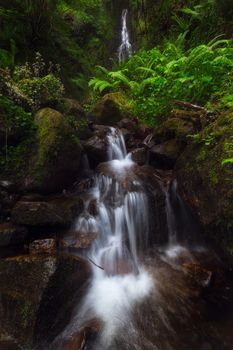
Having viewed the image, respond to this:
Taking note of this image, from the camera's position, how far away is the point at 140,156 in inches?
258

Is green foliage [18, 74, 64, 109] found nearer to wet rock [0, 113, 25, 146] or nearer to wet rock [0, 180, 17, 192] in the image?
wet rock [0, 113, 25, 146]

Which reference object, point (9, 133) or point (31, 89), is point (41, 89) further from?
point (9, 133)

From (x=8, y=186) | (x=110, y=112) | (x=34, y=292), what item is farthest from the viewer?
(x=110, y=112)

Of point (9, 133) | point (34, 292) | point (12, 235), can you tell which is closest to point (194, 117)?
point (9, 133)

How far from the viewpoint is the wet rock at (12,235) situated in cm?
421

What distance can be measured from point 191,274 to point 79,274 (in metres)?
1.61

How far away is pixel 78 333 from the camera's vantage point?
11.0ft

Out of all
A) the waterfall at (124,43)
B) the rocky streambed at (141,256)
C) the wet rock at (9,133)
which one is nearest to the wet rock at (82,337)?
the rocky streambed at (141,256)

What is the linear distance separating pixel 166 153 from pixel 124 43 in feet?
30.1

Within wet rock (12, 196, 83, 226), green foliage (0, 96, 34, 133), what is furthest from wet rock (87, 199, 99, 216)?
green foliage (0, 96, 34, 133)

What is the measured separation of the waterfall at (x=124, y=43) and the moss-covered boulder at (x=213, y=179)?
359 inches

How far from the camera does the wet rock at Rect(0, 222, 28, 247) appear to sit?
421 cm

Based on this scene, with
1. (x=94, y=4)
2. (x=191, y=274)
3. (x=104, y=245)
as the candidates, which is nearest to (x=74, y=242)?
(x=104, y=245)

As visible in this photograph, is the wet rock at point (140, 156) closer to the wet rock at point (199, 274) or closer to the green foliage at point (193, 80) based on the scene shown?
the green foliage at point (193, 80)
